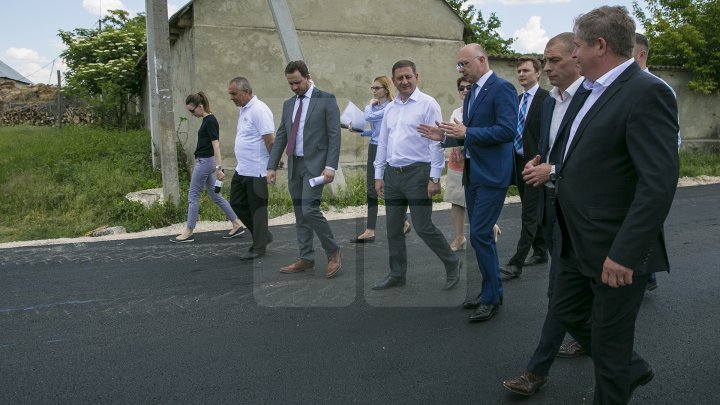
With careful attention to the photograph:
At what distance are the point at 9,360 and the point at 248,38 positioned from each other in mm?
10262

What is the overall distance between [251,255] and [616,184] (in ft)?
16.3

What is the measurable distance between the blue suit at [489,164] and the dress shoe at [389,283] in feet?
3.53

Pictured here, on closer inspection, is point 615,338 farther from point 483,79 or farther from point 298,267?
point 298,267

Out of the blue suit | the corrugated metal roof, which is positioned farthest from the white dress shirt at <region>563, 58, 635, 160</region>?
the corrugated metal roof

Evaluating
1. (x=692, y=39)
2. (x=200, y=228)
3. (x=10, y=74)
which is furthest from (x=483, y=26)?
(x=10, y=74)

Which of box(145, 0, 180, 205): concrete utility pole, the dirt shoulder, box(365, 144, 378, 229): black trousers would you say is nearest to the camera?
box(365, 144, 378, 229): black trousers

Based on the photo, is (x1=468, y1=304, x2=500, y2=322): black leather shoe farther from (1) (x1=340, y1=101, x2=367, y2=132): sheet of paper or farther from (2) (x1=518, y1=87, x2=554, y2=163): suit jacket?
(1) (x1=340, y1=101, x2=367, y2=132): sheet of paper

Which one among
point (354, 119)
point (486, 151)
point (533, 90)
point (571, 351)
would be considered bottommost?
point (571, 351)

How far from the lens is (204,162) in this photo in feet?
26.3

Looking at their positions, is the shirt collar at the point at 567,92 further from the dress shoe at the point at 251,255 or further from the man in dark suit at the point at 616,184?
the dress shoe at the point at 251,255

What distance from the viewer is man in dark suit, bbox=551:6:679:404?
264 centimetres

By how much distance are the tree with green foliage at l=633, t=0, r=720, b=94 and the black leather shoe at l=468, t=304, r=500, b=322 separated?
16036mm

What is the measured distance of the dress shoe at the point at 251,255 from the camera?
7047mm

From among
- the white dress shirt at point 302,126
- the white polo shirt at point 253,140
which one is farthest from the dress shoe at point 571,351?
the white polo shirt at point 253,140
